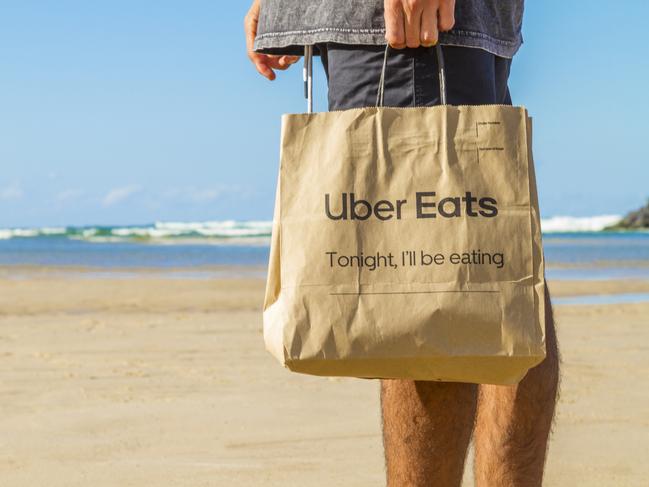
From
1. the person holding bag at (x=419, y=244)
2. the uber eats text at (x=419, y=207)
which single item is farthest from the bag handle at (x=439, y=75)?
the uber eats text at (x=419, y=207)

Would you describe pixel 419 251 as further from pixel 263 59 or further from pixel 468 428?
pixel 263 59

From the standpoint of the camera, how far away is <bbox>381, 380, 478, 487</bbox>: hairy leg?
5.64 ft

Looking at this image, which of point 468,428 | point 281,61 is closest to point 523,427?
point 468,428

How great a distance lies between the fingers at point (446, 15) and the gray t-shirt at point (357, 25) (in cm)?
4

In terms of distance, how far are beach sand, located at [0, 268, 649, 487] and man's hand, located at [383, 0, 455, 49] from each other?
5.07ft

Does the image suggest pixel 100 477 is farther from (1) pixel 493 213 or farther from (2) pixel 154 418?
(1) pixel 493 213

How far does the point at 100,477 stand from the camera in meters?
2.76

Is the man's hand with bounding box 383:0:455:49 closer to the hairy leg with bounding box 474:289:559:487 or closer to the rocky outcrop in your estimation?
the hairy leg with bounding box 474:289:559:487

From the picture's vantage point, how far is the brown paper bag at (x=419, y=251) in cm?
148

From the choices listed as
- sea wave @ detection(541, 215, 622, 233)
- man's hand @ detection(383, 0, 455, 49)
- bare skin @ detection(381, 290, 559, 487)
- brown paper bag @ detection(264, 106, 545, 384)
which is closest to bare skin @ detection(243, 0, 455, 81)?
man's hand @ detection(383, 0, 455, 49)

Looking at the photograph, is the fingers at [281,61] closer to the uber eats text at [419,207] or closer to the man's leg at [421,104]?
the man's leg at [421,104]

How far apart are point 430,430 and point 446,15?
28.9 inches

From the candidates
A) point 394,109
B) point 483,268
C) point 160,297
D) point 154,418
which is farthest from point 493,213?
point 160,297

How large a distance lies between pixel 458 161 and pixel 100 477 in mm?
1725
